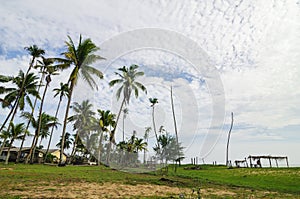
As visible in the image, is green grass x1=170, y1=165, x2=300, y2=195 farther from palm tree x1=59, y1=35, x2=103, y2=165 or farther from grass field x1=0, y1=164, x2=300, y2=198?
palm tree x1=59, y1=35, x2=103, y2=165

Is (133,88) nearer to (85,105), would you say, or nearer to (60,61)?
(60,61)

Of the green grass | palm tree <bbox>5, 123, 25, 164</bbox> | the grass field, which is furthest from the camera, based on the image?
palm tree <bbox>5, 123, 25, 164</bbox>

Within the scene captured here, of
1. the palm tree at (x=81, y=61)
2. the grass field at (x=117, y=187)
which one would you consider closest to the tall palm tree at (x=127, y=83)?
the palm tree at (x=81, y=61)

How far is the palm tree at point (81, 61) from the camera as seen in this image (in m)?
25.3

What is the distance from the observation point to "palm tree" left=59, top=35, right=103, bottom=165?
25.3 meters

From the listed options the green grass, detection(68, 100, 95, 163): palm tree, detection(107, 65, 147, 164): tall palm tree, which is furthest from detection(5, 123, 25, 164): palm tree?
the green grass

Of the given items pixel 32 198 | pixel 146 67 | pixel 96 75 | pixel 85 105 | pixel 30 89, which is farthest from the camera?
pixel 85 105

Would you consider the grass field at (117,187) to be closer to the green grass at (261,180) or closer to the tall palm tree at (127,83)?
the green grass at (261,180)

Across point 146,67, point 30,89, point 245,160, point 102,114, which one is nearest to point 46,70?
point 30,89

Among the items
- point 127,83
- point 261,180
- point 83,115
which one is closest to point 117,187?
point 261,180

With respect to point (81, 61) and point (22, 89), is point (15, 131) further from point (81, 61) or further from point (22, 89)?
point (81, 61)

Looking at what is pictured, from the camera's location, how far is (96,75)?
27328mm

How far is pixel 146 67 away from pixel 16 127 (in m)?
26.0

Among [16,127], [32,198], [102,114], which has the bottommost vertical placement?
[32,198]
